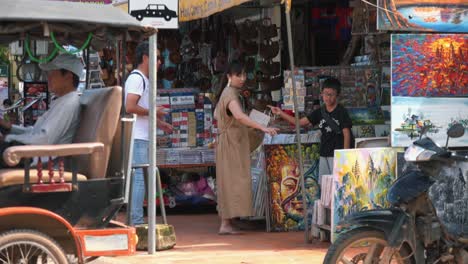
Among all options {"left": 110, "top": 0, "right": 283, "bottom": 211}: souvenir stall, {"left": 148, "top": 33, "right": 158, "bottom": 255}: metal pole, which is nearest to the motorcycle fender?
{"left": 148, "top": 33, "right": 158, "bottom": 255}: metal pole

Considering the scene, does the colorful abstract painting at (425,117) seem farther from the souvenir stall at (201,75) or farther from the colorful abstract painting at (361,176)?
the souvenir stall at (201,75)

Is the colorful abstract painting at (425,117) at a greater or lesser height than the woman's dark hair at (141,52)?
lesser

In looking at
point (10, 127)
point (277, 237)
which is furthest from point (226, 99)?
point (10, 127)

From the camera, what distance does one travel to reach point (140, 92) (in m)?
9.18

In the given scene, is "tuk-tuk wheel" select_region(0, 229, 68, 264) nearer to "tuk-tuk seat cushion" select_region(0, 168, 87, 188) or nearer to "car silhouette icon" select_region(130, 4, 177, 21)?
"tuk-tuk seat cushion" select_region(0, 168, 87, 188)

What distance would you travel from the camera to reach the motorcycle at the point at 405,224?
6648 millimetres

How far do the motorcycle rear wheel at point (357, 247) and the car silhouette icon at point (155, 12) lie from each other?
2.95 m

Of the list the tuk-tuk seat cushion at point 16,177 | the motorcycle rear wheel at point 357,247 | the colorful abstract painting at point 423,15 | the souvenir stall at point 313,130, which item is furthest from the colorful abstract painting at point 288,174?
the tuk-tuk seat cushion at point 16,177

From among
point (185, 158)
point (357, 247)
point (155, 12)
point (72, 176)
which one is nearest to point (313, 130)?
point (185, 158)

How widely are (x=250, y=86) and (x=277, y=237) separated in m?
3.39

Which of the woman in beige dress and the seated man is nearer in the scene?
the seated man

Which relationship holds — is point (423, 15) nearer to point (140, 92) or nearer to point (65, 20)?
point (140, 92)

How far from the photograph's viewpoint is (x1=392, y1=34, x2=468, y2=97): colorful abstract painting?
8.72m

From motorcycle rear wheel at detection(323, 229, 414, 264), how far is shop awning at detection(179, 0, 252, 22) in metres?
3.66
